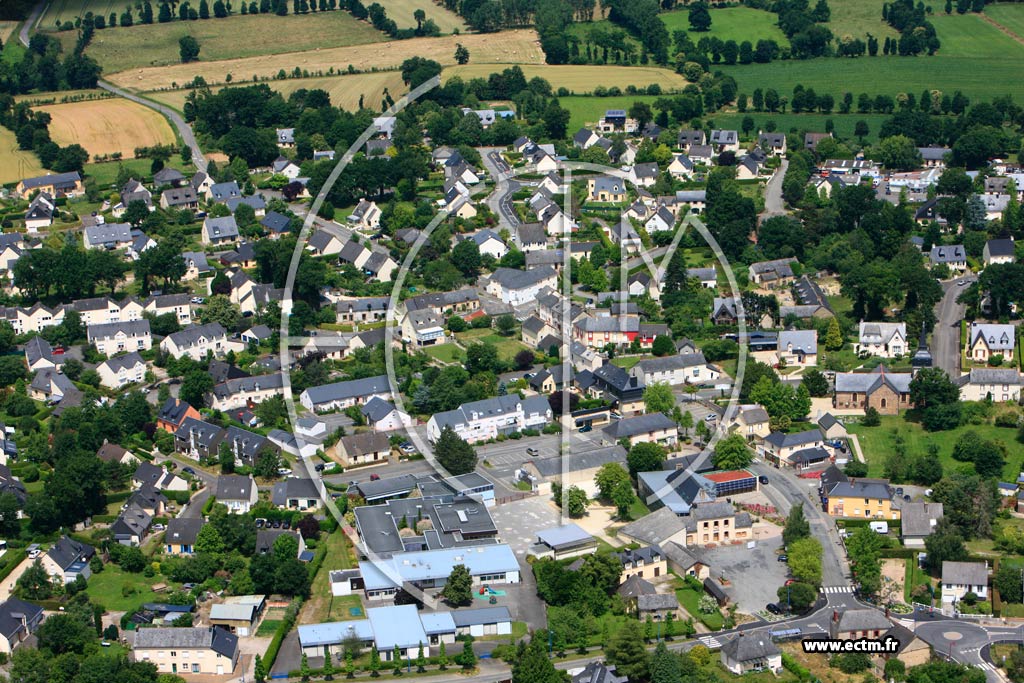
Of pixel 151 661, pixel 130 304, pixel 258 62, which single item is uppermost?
pixel 258 62

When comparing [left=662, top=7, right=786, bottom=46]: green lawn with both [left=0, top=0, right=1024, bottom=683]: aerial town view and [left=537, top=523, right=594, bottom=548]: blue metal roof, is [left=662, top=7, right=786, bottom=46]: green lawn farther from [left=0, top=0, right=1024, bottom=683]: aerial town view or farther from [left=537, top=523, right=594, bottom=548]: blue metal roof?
[left=537, top=523, right=594, bottom=548]: blue metal roof

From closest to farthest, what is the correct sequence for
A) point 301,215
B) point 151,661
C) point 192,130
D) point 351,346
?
1. point 151,661
2. point 351,346
3. point 301,215
4. point 192,130

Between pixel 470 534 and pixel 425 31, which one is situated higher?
pixel 425 31

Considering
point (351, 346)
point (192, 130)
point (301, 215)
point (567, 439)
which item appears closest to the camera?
point (567, 439)

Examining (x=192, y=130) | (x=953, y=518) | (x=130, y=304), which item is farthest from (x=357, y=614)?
(x=192, y=130)

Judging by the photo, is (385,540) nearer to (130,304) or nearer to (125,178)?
(130,304)

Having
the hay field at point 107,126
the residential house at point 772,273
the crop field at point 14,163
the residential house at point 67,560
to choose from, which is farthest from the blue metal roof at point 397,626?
the hay field at point 107,126

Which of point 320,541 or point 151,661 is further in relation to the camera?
point 320,541

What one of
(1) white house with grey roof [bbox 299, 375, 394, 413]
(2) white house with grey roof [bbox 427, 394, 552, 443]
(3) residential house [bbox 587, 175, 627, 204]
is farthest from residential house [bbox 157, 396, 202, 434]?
(3) residential house [bbox 587, 175, 627, 204]
